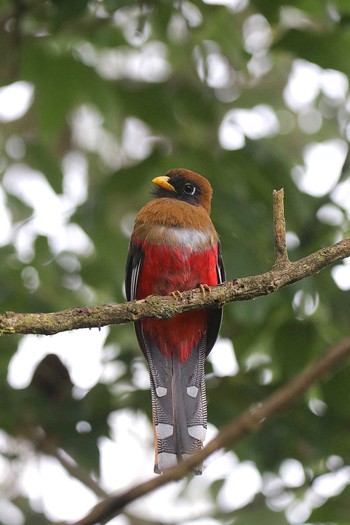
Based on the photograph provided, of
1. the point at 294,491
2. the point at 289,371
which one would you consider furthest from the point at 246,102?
the point at 294,491

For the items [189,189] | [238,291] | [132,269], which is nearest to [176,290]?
[132,269]

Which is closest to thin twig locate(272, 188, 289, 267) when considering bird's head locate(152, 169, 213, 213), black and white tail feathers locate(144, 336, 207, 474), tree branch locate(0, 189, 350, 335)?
tree branch locate(0, 189, 350, 335)

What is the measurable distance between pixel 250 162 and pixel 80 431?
157 centimetres

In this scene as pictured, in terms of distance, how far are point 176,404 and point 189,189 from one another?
115 cm

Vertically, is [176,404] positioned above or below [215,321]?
below

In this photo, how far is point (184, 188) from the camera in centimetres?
450

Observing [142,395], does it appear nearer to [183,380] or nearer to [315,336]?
[183,380]

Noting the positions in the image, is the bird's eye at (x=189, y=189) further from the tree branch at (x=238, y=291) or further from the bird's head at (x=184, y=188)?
the tree branch at (x=238, y=291)

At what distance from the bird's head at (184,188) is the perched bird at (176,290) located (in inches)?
2.9

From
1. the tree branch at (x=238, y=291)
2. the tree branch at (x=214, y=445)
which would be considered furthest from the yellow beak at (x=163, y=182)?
the tree branch at (x=214, y=445)

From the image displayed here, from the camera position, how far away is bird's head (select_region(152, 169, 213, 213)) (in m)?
4.41

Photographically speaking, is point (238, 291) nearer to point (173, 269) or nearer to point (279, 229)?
point (279, 229)

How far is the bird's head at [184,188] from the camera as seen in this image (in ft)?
14.5

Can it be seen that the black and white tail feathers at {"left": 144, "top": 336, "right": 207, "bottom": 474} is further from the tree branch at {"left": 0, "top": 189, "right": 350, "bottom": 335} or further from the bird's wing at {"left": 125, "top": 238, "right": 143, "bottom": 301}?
the tree branch at {"left": 0, "top": 189, "right": 350, "bottom": 335}
